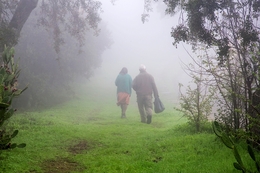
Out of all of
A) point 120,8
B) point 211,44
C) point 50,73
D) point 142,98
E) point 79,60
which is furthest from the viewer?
point 120,8

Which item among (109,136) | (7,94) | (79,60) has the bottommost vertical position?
(109,136)

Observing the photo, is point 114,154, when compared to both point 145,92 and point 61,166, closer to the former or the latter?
point 61,166

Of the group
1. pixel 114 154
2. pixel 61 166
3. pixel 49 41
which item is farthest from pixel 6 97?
pixel 49 41

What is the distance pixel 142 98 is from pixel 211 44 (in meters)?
5.51

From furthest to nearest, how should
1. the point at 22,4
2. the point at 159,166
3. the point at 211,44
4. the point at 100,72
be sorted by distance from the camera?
the point at 100,72
the point at 22,4
the point at 211,44
the point at 159,166

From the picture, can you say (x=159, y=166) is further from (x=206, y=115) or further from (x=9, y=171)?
(x=206, y=115)

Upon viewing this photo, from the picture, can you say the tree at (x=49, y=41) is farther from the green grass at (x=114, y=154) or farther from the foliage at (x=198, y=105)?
the foliage at (x=198, y=105)

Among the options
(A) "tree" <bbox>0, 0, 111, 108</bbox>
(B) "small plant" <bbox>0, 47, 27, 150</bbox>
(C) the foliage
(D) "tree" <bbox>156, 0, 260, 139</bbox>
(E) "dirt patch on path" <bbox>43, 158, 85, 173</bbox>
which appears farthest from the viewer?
(A) "tree" <bbox>0, 0, 111, 108</bbox>

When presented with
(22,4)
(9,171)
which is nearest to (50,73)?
(22,4)

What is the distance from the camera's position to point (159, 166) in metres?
4.57

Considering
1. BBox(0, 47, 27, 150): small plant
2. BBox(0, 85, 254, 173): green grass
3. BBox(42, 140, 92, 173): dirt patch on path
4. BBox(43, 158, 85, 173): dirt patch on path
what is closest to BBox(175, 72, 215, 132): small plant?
BBox(0, 85, 254, 173): green grass

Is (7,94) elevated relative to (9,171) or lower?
elevated

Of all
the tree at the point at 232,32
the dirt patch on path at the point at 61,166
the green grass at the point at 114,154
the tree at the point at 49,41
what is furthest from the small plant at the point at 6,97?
the tree at the point at 49,41

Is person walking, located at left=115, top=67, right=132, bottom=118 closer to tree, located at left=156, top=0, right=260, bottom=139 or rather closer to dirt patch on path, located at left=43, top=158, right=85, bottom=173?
tree, located at left=156, top=0, right=260, bottom=139
